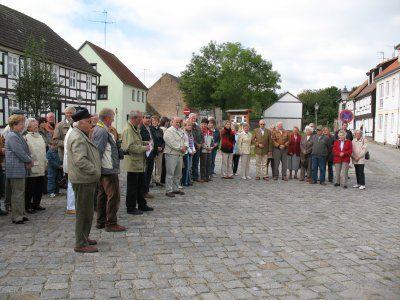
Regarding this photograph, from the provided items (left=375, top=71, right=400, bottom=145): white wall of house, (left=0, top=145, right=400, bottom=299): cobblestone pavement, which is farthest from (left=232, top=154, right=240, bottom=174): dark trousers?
(left=375, top=71, right=400, bottom=145): white wall of house

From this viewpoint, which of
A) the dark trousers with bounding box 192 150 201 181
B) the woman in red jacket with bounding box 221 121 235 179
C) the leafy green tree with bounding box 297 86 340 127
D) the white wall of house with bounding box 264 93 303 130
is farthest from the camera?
the leafy green tree with bounding box 297 86 340 127

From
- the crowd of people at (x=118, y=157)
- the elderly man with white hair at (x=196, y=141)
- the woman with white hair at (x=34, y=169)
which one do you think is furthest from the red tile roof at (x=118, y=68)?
the woman with white hair at (x=34, y=169)

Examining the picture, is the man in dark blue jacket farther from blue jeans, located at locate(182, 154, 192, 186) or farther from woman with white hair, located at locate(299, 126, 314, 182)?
woman with white hair, located at locate(299, 126, 314, 182)

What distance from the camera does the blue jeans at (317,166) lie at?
12.7 metres

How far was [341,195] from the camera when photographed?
1077cm

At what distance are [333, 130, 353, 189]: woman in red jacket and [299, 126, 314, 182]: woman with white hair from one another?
875 millimetres

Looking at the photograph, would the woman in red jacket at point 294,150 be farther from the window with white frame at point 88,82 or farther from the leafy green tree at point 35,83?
the window with white frame at point 88,82

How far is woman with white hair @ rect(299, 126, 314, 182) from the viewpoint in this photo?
13.1 meters

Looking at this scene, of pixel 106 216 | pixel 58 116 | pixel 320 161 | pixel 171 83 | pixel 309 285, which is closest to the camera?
pixel 309 285

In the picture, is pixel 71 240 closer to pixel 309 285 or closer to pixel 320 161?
pixel 309 285

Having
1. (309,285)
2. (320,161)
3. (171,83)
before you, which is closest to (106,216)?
(309,285)

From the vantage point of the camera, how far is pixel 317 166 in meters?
12.9

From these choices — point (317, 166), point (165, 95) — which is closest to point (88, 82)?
point (317, 166)

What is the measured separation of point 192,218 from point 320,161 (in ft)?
21.6
